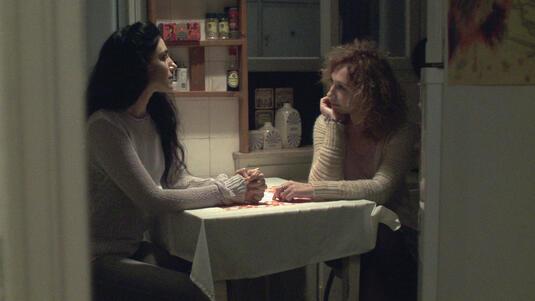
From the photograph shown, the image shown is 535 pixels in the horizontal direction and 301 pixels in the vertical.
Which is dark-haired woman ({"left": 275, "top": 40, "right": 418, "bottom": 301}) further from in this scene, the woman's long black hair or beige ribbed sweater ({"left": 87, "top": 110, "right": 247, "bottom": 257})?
the woman's long black hair

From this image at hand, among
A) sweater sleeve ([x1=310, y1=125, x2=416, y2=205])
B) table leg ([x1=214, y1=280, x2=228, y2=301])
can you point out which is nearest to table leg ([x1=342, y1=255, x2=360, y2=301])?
sweater sleeve ([x1=310, y1=125, x2=416, y2=205])

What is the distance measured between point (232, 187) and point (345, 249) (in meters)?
0.41

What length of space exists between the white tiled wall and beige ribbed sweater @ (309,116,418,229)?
0.60 m

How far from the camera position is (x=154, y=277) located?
180 centimetres

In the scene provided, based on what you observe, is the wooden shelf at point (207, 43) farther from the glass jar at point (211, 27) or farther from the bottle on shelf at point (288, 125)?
the bottle on shelf at point (288, 125)

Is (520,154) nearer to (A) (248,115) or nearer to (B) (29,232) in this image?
(B) (29,232)

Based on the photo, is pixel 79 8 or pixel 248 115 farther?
pixel 248 115

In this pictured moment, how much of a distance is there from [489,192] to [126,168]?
1010 mm

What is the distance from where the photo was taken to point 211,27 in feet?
9.36

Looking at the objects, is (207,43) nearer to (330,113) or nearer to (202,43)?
(202,43)

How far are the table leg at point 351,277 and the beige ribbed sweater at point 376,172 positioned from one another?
0.21 m

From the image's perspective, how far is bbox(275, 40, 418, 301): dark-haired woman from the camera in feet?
7.20

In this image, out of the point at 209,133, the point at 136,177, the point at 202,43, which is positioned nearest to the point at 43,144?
the point at 136,177

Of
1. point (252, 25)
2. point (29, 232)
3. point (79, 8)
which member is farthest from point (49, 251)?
point (252, 25)
